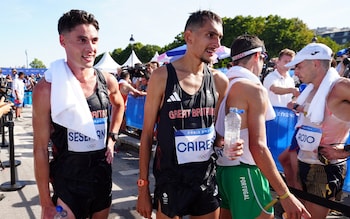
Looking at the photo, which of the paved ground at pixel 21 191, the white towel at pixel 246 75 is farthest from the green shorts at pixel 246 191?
the paved ground at pixel 21 191

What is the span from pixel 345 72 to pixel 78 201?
5.49m

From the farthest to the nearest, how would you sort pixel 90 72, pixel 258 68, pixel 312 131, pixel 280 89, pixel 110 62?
pixel 110 62 < pixel 280 89 < pixel 312 131 < pixel 258 68 < pixel 90 72

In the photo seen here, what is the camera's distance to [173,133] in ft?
7.69

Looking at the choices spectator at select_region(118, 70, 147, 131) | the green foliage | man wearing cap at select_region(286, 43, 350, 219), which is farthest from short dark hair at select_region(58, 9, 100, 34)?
the green foliage

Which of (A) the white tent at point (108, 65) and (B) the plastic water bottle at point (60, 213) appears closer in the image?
(B) the plastic water bottle at point (60, 213)

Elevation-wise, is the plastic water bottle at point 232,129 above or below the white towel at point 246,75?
below

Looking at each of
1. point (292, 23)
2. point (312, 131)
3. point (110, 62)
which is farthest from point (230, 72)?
point (292, 23)

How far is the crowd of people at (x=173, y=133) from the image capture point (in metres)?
2.29

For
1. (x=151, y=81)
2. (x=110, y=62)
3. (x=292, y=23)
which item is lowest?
(x=110, y=62)

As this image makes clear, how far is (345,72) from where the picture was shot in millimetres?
6008

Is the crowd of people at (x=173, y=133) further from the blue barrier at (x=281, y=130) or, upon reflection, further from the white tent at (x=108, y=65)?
the white tent at (x=108, y=65)

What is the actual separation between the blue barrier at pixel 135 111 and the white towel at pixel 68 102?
6.39 m

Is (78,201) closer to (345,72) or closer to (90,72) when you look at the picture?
(90,72)

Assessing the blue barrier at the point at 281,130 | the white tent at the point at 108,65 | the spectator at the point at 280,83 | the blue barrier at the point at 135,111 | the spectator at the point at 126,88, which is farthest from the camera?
the white tent at the point at 108,65
